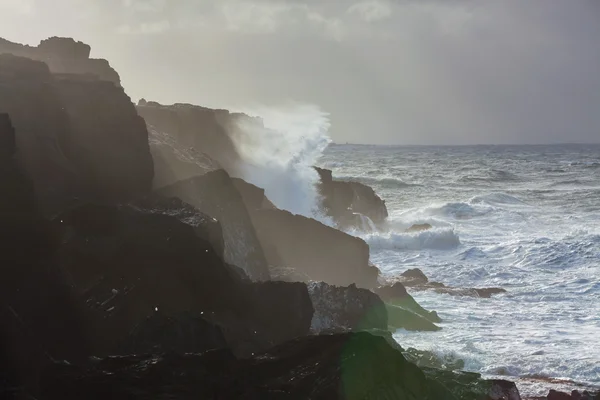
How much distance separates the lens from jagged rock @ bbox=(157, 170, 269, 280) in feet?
40.6

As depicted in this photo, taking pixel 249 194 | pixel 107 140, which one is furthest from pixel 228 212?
pixel 249 194

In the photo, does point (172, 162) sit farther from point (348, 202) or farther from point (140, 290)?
point (348, 202)

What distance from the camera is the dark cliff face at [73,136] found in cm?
1008

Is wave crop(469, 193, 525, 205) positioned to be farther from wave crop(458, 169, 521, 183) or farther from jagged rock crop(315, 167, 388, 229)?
wave crop(458, 169, 521, 183)

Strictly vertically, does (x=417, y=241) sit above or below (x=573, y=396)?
above

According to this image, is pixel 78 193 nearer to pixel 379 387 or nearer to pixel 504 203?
pixel 379 387

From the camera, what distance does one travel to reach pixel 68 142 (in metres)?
11.3

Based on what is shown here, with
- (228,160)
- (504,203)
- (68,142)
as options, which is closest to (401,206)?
(504,203)

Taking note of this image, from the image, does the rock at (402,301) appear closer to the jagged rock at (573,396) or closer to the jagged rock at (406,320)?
the jagged rock at (406,320)

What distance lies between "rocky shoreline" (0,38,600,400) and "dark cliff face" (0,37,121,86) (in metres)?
0.21

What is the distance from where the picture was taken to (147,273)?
941 centimetres

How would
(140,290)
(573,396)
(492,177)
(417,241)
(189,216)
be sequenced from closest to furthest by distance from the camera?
(140,290), (189,216), (573,396), (417,241), (492,177)

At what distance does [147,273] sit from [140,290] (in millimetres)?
259

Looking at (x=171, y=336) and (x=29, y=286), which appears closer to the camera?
(x=29, y=286)
